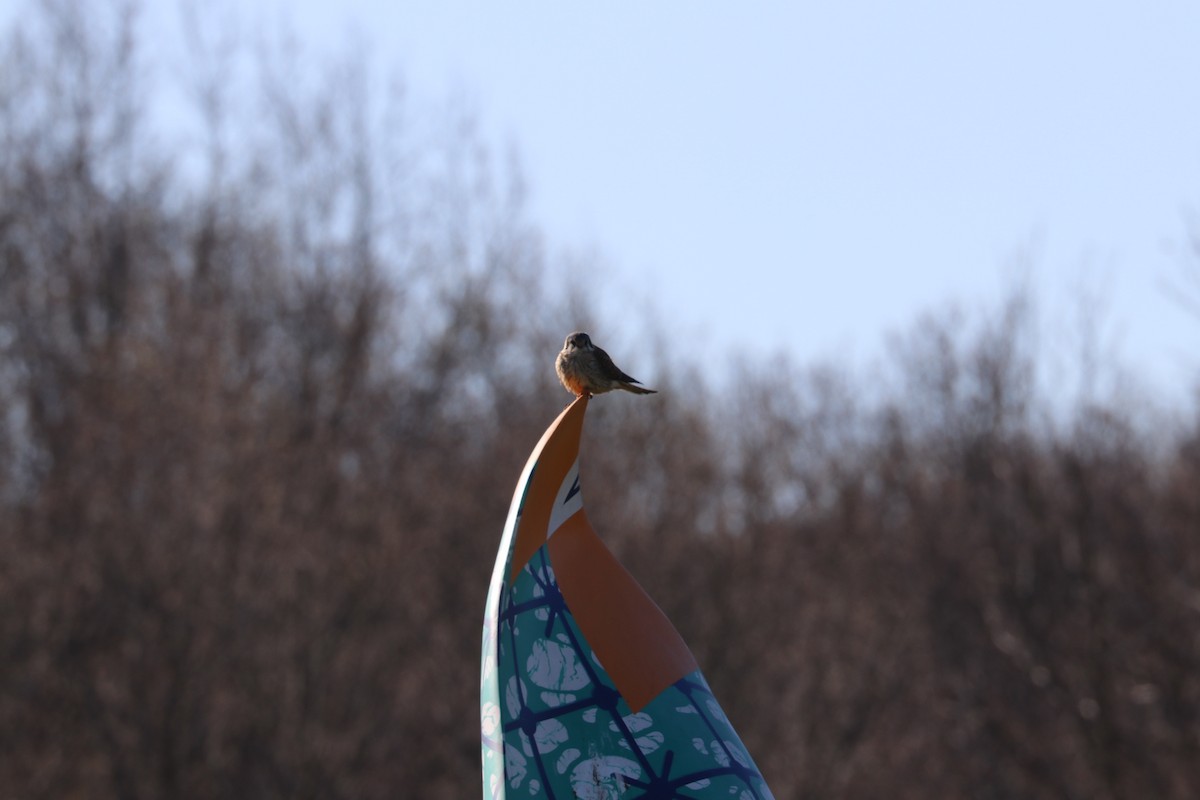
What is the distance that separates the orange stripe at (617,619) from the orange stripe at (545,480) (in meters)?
0.05

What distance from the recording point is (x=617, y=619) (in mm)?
4238

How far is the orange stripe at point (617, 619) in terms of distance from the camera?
4.16m

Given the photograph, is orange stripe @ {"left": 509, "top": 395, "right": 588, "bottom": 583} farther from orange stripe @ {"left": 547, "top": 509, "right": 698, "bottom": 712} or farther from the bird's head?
the bird's head

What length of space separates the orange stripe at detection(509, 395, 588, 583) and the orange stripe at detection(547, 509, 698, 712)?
52 millimetres

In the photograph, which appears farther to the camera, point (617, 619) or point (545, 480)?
point (545, 480)

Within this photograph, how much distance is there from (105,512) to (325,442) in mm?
4215

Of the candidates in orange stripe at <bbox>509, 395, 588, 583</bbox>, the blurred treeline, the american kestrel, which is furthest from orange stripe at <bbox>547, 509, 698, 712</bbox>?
the blurred treeline

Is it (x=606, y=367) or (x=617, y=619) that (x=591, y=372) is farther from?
(x=617, y=619)

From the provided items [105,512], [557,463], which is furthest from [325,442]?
[557,463]

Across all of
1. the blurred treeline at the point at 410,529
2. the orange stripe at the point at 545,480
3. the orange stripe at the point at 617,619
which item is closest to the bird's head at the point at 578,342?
the orange stripe at the point at 545,480

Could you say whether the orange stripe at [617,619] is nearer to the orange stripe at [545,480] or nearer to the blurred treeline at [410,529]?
the orange stripe at [545,480]

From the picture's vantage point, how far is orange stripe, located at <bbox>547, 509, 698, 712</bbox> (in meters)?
4.16

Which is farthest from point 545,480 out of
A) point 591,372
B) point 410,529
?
point 410,529

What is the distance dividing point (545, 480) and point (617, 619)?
1.29 ft
